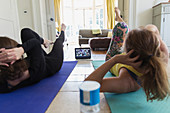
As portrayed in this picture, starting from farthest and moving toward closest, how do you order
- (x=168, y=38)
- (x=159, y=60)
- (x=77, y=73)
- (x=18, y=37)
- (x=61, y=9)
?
(x=61, y=9) → (x=168, y=38) → (x=18, y=37) → (x=77, y=73) → (x=159, y=60)

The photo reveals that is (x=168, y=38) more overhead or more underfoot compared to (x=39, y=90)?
more overhead

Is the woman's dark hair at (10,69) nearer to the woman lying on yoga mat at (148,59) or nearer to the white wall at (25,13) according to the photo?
the woman lying on yoga mat at (148,59)

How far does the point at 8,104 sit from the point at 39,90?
0.88 feet

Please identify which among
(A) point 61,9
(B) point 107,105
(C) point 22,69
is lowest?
(B) point 107,105

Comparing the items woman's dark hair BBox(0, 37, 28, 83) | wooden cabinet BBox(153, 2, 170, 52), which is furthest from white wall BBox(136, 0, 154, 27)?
woman's dark hair BBox(0, 37, 28, 83)

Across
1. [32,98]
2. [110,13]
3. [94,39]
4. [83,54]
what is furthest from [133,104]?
[110,13]

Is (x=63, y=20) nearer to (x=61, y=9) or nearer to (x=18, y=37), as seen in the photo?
(x=61, y=9)

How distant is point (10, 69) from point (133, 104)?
0.93 m

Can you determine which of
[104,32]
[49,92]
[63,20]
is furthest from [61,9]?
[49,92]

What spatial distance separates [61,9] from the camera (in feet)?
23.7

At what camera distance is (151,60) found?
71 cm

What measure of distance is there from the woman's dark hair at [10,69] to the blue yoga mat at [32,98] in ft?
0.52

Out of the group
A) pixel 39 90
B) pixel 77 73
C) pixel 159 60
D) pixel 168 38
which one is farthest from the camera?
pixel 168 38

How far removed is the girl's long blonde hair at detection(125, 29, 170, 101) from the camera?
0.70 meters
